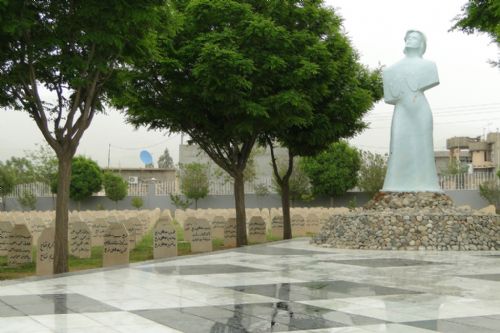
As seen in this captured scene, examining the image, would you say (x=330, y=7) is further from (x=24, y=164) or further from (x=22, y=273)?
(x=24, y=164)

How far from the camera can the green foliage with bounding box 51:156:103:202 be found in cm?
4956

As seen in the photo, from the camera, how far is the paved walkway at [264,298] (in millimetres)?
6828

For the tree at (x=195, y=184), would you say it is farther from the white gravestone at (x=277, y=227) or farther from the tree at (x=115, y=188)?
the white gravestone at (x=277, y=227)

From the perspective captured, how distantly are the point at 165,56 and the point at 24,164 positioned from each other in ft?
168

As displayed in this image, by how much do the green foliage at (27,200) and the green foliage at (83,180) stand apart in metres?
2.02

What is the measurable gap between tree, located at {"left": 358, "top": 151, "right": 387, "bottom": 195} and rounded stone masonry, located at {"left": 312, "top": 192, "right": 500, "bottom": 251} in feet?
94.1

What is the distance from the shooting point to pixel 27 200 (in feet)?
166

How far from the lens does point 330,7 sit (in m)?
20.7

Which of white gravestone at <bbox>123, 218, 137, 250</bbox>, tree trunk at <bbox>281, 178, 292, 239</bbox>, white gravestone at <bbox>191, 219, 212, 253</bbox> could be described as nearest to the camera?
white gravestone at <bbox>191, 219, 212, 253</bbox>


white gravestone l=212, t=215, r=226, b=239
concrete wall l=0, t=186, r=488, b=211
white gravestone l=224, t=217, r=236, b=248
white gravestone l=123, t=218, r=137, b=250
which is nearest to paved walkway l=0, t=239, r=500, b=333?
white gravestone l=123, t=218, r=137, b=250

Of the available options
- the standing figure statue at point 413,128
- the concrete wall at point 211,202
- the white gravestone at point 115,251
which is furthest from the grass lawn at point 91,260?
the concrete wall at point 211,202

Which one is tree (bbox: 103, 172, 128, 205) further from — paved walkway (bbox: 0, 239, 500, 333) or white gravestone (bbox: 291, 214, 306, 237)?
paved walkway (bbox: 0, 239, 500, 333)

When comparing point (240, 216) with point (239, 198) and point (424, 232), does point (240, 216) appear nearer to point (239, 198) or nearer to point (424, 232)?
point (239, 198)

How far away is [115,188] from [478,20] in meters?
37.1
